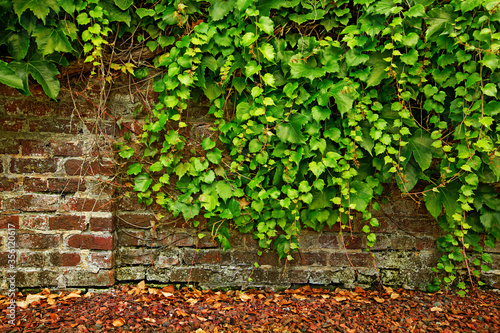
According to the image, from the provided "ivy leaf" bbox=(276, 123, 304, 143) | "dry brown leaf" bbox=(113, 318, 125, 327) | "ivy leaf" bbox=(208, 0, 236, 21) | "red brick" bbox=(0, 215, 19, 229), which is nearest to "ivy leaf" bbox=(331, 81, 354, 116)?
"ivy leaf" bbox=(276, 123, 304, 143)

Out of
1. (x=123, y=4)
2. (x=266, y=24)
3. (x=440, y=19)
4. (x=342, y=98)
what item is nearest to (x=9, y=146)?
(x=123, y=4)

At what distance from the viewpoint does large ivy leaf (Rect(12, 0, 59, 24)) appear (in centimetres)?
133

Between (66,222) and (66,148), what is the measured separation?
15.7 inches

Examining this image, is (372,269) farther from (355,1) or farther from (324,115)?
(355,1)

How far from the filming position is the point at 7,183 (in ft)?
5.18

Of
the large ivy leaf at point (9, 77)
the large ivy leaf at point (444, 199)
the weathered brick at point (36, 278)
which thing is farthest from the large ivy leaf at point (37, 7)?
the large ivy leaf at point (444, 199)

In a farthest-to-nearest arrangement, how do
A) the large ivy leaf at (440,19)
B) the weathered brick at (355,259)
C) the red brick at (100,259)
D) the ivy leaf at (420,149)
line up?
the weathered brick at (355,259) → the red brick at (100,259) → the ivy leaf at (420,149) → the large ivy leaf at (440,19)

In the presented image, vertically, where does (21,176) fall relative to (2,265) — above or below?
above

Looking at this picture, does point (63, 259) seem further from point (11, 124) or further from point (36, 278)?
point (11, 124)

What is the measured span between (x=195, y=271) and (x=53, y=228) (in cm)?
80

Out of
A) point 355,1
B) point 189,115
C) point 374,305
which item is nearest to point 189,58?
point 189,115

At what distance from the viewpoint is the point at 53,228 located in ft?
5.29

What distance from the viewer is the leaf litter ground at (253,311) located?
1390 millimetres

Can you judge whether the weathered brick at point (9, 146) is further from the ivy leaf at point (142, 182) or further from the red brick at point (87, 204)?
the ivy leaf at point (142, 182)
